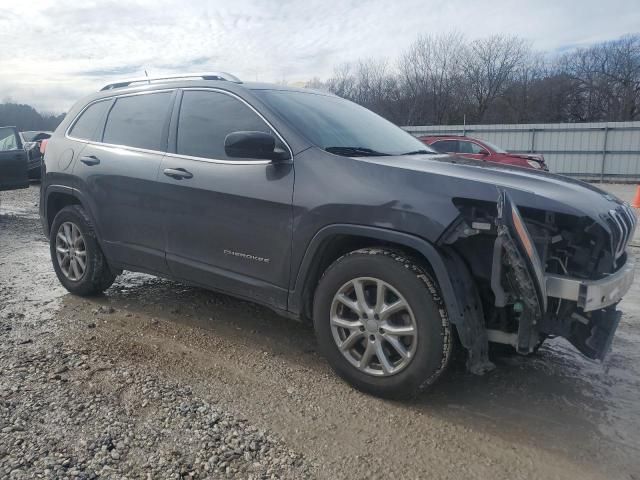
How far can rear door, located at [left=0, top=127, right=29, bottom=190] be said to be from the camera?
34.8 feet

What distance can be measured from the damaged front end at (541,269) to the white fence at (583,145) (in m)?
22.2

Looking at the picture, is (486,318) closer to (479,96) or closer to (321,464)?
(321,464)

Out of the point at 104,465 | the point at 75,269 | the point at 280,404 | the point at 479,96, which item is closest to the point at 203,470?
the point at 104,465

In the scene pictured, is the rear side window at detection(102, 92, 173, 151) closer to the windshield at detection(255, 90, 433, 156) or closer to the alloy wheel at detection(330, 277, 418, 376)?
the windshield at detection(255, 90, 433, 156)

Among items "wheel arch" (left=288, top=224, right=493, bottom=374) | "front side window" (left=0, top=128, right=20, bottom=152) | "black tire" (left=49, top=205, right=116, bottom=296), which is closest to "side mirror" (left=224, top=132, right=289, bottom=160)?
"wheel arch" (left=288, top=224, right=493, bottom=374)

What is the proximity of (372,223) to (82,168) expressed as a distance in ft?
9.53

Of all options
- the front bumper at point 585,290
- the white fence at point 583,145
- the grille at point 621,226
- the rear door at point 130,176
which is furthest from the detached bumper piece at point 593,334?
the white fence at point 583,145

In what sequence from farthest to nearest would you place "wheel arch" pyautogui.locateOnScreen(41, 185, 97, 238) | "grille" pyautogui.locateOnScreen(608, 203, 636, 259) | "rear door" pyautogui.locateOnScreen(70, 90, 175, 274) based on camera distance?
1. "wheel arch" pyautogui.locateOnScreen(41, 185, 97, 238)
2. "rear door" pyautogui.locateOnScreen(70, 90, 175, 274)
3. "grille" pyautogui.locateOnScreen(608, 203, 636, 259)

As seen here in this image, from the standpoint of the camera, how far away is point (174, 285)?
5.40 meters

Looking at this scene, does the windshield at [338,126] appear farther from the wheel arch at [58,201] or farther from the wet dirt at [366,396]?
the wheel arch at [58,201]

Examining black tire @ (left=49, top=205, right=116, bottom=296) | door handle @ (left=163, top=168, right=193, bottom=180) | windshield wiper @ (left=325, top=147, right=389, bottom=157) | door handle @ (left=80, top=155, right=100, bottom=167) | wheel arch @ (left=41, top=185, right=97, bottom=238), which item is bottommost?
black tire @ (left=49, top=205, right=116, bottom=296)

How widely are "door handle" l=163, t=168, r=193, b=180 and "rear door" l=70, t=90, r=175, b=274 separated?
121 mm

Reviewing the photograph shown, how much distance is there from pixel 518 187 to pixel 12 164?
1090cm

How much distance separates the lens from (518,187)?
2758 millimetres
